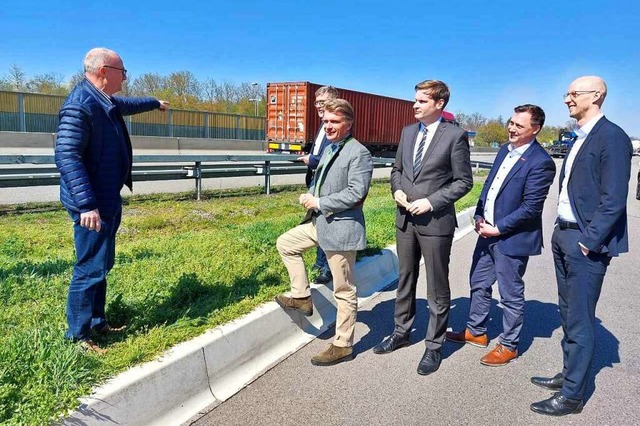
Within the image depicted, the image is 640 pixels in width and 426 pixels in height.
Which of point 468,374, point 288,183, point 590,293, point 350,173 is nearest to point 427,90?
point 350,173

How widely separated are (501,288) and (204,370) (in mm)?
2506

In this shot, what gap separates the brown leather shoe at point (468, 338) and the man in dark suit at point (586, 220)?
99cm

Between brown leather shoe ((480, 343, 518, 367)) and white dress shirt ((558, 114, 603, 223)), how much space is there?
1300 millimetres

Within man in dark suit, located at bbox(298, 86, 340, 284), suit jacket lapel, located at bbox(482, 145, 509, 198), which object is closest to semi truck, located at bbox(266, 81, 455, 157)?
man in dark suit, located at bbox(298, 86, 340, 284)

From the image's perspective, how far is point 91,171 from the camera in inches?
124

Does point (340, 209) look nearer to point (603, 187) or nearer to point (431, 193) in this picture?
point (431, 193)

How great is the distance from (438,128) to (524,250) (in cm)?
125

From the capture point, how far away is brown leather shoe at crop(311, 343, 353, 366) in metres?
3.81

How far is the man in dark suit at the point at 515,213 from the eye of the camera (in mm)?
3885

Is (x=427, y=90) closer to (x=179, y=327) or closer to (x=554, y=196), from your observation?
(x=179, y=327)

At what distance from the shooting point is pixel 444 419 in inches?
124

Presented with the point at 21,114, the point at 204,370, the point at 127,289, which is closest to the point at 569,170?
the point at 204,370

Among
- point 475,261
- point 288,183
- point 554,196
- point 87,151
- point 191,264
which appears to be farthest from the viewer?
point 554,196

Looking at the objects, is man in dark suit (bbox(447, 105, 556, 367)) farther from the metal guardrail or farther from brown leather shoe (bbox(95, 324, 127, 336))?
the metal guardrail
